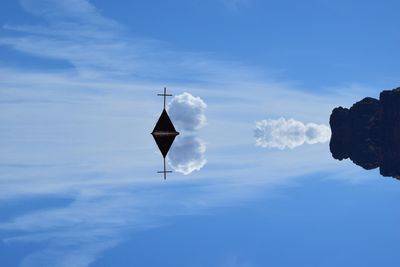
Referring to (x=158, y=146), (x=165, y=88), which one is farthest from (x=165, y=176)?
(x=165, y=88)

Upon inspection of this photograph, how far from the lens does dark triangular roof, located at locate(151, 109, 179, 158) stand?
66875 mm

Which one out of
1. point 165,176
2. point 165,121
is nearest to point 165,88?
point 165,121

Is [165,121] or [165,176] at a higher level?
[165,121]

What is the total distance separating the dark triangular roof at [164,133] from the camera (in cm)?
6688

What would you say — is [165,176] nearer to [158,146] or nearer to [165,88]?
[158,146]

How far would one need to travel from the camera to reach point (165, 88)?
64.9m

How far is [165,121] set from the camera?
67.2m

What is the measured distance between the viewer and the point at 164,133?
67.2 meters

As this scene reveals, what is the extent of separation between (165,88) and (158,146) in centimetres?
750

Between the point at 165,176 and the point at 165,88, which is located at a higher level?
the point at 165,88

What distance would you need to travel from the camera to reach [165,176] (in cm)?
6506

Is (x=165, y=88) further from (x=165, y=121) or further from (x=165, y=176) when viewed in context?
(x=165, y=176)

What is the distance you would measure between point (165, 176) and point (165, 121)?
6.83 metres

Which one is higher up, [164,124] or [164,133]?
[164,124]
